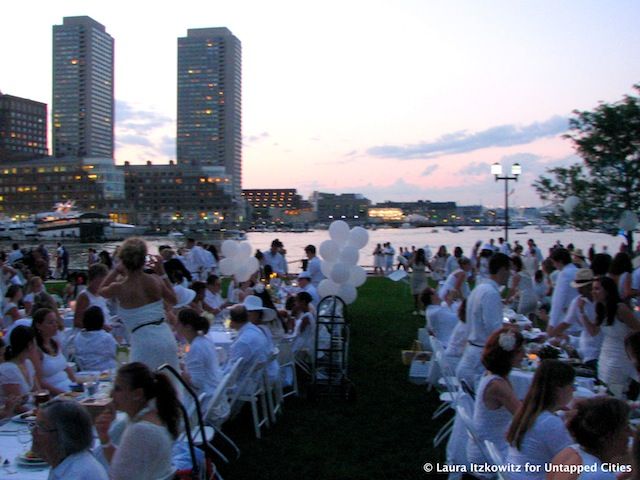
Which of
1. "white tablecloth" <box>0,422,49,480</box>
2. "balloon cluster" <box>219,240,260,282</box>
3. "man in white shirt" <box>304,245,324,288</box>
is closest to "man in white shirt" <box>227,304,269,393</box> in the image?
"white tablecloth" <box>0,422,49,480</box>

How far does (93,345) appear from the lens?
17.8 feet

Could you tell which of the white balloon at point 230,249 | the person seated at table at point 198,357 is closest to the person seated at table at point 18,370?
the person seated at table at point 198,357

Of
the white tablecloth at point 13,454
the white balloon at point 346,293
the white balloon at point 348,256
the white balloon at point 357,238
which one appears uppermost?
the white balloon at point 357,238

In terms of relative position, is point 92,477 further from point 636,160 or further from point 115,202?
point 115,202

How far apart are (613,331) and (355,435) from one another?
2555 millimetres

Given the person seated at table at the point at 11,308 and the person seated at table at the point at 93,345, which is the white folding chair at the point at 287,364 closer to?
the person seated at table at the point at 93,345

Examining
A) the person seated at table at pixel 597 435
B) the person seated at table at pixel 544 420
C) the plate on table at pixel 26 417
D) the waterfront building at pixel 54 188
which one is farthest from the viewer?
the waterfront building at pixel 54 188

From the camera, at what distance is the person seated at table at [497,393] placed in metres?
3.43

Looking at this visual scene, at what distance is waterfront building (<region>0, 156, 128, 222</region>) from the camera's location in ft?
398

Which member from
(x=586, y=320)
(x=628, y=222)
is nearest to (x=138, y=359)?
(x=586, y=320)

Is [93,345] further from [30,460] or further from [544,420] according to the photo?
[544,420]

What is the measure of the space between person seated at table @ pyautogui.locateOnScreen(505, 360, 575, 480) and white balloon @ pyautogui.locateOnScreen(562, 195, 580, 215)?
14448 mm

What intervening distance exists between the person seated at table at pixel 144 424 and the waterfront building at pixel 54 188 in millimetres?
126816

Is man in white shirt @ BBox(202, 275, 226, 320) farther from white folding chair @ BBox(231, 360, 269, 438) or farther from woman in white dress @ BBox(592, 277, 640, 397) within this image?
woman in white dress @ BBox(592, 277, 640, 397)
